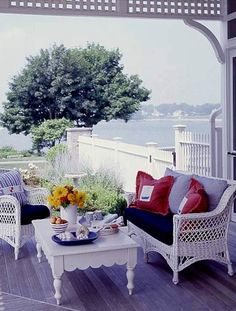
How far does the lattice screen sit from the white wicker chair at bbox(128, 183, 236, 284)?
2.82 m

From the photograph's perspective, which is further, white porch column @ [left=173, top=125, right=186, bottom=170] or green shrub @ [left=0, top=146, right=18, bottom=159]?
green shrub @ [left=0, top=146, right=18, bottom=159]

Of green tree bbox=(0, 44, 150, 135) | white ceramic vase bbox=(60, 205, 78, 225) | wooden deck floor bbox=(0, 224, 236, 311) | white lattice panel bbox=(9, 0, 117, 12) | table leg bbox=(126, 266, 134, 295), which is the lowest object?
wooden deck floor bbox=(0, 224, 236, 311)

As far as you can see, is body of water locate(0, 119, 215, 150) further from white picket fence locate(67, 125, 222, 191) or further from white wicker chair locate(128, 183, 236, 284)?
white wicker chair locate(128, 183, 236, 284)

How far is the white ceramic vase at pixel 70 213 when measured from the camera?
4102 millimetres

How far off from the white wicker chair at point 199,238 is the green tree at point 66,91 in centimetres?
817

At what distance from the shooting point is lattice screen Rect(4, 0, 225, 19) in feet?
17.6

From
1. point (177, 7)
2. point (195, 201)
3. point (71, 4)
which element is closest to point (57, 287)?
point (195, 201)

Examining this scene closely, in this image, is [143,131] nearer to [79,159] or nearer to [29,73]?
[29,73]

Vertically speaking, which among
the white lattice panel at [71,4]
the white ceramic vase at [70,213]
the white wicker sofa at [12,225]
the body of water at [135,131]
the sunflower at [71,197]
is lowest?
the white wicker sofa at [12,225]

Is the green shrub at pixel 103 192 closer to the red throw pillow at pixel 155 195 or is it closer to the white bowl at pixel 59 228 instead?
the red throw pillow at pixel 155 195

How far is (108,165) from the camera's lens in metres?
7.97

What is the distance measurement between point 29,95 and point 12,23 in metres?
3.34

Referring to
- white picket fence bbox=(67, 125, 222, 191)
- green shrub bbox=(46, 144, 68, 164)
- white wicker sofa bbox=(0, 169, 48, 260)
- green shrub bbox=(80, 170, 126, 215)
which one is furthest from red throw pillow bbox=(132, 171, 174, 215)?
green shrub bbox=(46, 144, 68, 164)

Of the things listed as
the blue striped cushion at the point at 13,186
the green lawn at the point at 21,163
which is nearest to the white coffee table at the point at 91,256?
the blue striped cushion at the point at 13,186
